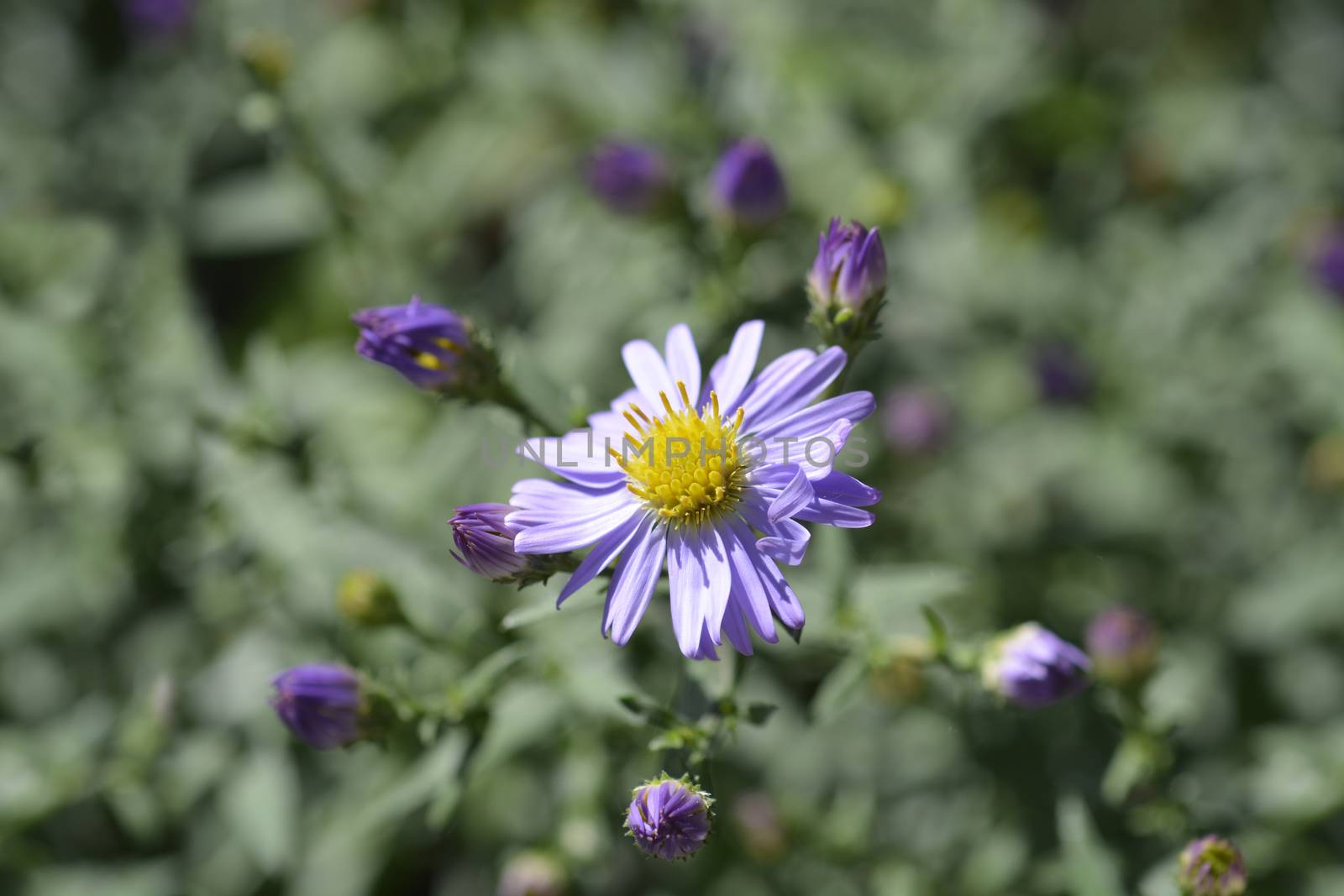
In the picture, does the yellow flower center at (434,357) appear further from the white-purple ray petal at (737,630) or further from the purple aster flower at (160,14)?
the purple aster flower at (160,14)

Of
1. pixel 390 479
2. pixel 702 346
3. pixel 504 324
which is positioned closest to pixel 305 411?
pixel 390 479

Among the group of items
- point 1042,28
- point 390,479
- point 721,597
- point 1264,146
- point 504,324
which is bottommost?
point 390,479

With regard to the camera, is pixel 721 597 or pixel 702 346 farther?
pixel 702 346

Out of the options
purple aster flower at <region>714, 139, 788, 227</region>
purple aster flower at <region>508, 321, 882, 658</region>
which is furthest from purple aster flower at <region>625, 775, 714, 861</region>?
purple aster flower at <region>714, 139, 788, 227</region>

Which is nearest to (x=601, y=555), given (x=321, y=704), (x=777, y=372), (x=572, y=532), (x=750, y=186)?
(x=572, y=532)

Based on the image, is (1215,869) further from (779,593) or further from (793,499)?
(793,499)

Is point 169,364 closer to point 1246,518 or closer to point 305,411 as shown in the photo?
point 305,411

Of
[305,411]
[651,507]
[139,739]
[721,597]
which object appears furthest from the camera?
[305,411]

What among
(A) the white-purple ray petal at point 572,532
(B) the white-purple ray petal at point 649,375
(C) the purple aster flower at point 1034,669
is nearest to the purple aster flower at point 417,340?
(B) the white-purple ray petal at point 649,375
